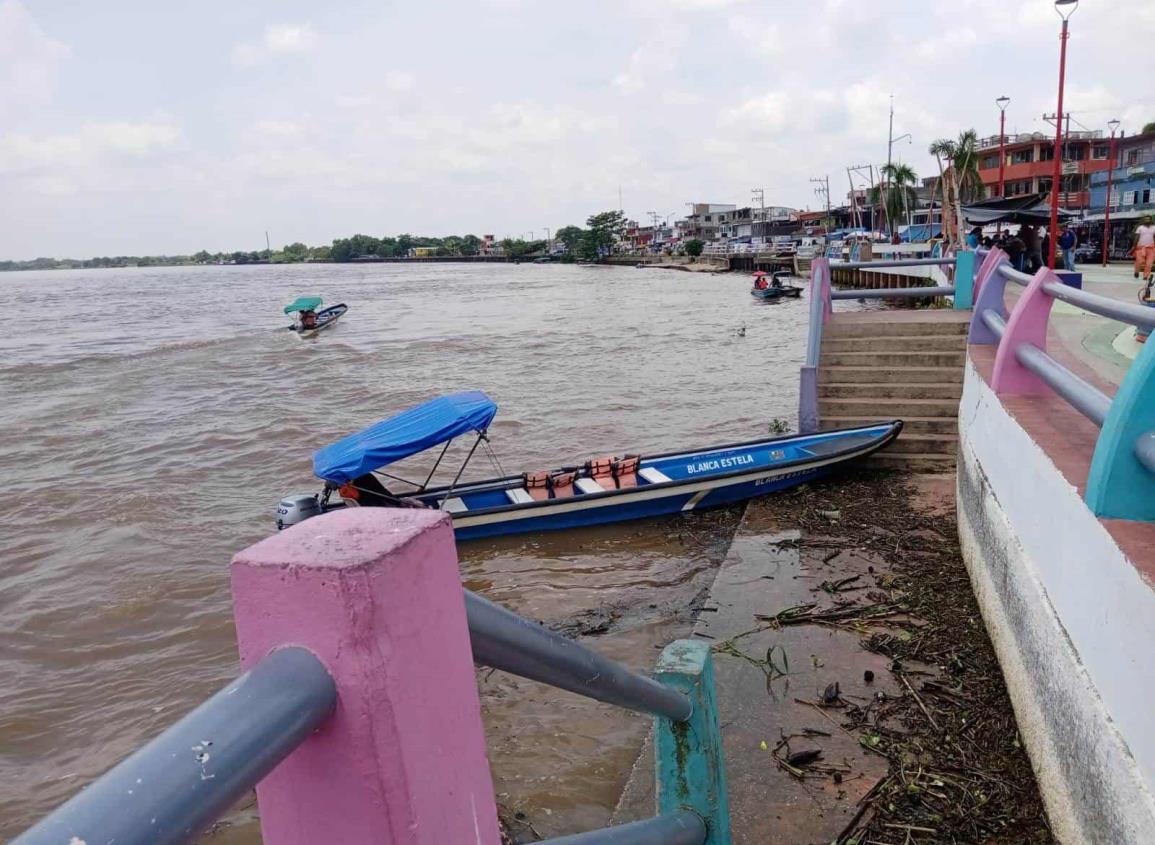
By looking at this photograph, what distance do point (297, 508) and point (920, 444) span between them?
727 centimetres

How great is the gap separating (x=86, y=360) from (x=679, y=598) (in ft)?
91.8

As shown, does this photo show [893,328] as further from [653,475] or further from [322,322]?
[322,322]

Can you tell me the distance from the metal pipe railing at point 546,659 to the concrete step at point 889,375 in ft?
28.6

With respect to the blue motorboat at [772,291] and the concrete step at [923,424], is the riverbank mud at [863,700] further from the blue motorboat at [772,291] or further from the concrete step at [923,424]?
the blue motorboat at [772,291]

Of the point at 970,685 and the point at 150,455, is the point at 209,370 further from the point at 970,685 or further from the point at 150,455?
the point at 970,685

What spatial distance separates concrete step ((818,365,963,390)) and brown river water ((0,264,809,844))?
2.42 metres

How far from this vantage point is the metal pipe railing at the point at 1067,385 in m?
3.12

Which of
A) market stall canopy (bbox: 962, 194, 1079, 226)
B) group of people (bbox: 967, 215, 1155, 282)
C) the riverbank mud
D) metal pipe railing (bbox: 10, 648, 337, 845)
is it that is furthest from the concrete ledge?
market stall canopy (bbox: 962, 194, 1079, 226)

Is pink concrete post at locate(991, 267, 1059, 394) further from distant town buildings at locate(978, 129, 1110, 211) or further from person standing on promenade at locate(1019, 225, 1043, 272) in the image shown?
distant town buildings at locate(978, 129, 1110, 211)

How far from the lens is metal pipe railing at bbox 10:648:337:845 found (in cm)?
70

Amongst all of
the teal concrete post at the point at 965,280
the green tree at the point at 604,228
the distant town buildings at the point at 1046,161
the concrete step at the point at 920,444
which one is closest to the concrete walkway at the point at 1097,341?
the teal concrete post at the point at 965,280

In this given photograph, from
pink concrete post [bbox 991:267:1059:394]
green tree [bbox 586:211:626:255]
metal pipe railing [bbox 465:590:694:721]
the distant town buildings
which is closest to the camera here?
metal pipe railing [bbox 465:590:694:721]

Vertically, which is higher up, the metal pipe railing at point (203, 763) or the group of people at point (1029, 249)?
the group of people at point (1029, 249)

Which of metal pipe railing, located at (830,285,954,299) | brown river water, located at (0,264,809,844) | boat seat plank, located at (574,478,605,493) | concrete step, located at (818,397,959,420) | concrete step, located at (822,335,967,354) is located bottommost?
brown river water, located at (0,264,809,844)
